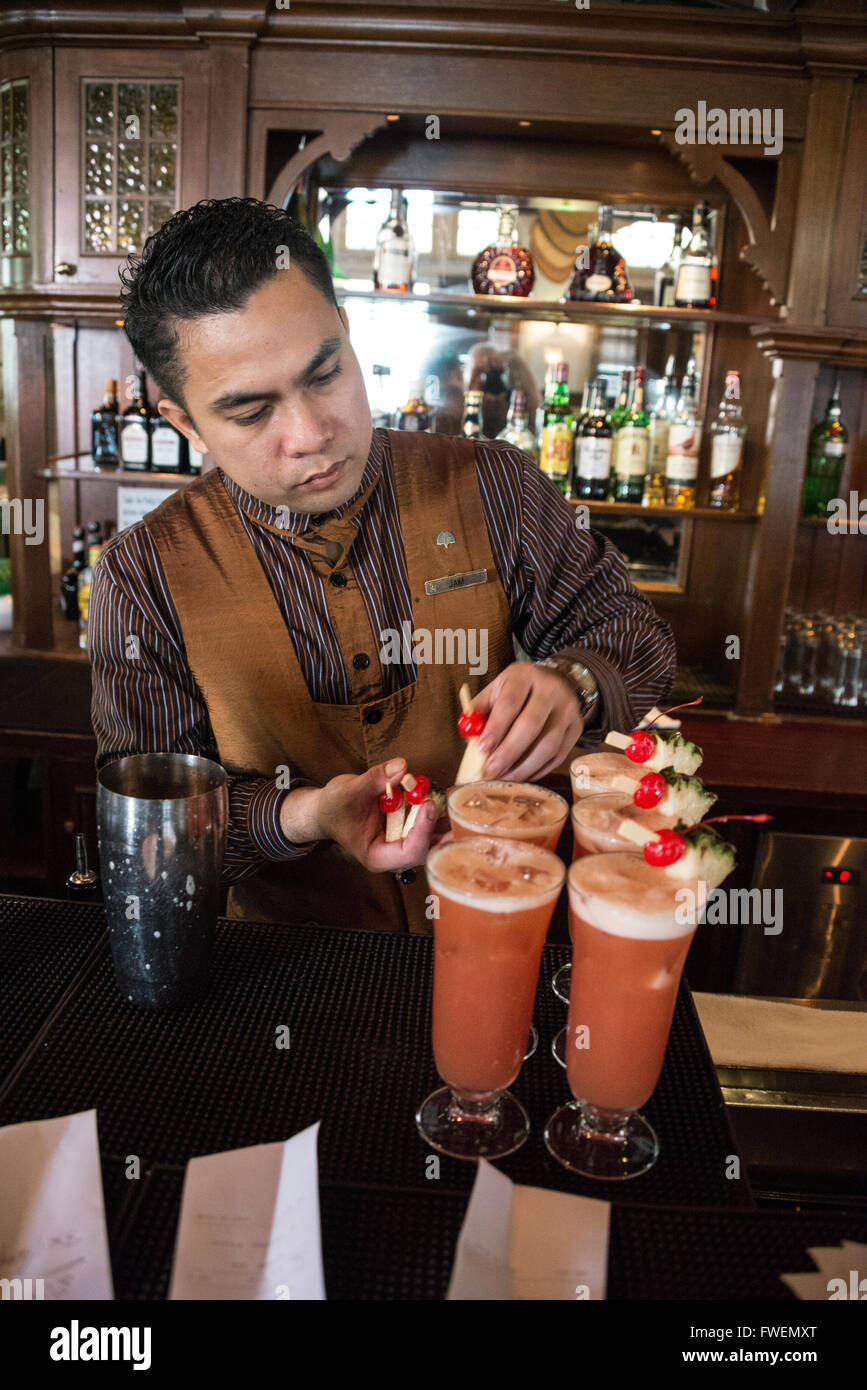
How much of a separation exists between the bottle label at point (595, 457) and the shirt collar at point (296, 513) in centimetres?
141

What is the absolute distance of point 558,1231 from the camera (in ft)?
2.67

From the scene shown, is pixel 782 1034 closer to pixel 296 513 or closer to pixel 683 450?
pixel 296 513

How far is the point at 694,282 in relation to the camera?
289cm

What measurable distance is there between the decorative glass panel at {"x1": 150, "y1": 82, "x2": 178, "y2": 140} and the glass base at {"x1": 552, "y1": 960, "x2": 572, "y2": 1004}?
250 cm

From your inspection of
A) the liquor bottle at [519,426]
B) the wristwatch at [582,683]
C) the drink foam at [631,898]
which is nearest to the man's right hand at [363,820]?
the drink foam at [631,898]

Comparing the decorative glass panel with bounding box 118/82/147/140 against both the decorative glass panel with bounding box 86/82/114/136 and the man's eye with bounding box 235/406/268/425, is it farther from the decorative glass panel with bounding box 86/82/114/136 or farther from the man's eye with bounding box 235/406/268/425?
the man's eye with bounding box 235/406/268/425

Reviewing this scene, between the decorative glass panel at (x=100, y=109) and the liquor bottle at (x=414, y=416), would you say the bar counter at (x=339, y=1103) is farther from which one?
the decorative glass panel at (x=100, y=109)

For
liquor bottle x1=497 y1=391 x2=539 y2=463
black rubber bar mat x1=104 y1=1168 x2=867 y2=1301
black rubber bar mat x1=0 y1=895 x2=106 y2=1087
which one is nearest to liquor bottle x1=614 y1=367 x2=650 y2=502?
liquor bottle x1=497 y1=391 x2=539 y2=463

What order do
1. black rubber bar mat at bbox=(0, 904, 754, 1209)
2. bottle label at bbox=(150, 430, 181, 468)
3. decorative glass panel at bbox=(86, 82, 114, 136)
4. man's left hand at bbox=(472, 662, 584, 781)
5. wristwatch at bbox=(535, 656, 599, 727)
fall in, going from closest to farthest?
1. black rubber bar mat at bbox=(0, 904, 754, 1209)
2. man's left hand at bbox=(472, 662, 584, 781)
3. wristwatch at bbox=(535, 656, 599, 727)
4. decorative glass panel at bbox=(86, 82, 114, 136)
5. bottle label at bbox=(150, 430, 181, 468)

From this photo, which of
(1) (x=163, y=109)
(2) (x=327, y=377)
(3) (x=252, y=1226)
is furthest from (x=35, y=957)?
(1) (x=163, y=109)

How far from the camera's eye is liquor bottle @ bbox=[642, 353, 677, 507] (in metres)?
3.08
